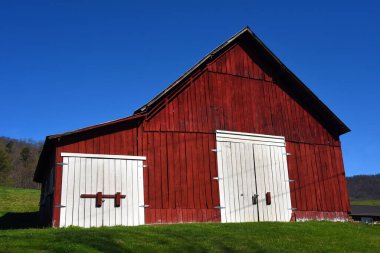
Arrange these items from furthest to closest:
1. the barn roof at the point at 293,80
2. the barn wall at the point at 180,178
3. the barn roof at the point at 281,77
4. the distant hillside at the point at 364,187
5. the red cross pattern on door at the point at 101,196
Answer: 1. the distant hillside at the point at 364,187
2. the barn roof at the point at 293,80
3. the barn roof at the point at 281,77
4. the barn wall at the point at 180,178
5. the red cross pattern on door at the point at 101,196

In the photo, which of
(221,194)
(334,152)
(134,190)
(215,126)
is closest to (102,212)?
(134,190)

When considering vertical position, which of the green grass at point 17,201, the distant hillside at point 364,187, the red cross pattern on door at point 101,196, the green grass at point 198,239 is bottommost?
the green grass at point 198,239

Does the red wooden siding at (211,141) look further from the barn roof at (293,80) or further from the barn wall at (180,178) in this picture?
the barn roof at (293,80)

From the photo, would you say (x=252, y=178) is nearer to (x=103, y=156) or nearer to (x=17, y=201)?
(x=103, y=156)

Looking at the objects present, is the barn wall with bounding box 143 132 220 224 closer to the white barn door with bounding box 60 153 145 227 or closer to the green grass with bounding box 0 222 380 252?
the white barn door with bounding box 60 153 145 227

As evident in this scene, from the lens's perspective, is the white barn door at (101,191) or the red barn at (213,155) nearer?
the white barn door at (101,191)

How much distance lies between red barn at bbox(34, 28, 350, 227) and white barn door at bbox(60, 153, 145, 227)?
33 mm

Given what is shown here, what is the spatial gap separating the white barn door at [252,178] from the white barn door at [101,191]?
137 inches

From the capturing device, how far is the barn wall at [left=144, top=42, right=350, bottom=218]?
54.0 ft

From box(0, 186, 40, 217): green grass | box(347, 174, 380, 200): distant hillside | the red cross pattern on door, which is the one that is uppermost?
box(347, 174, 380, 200): distant hillside

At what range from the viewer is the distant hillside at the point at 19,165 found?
67.1m

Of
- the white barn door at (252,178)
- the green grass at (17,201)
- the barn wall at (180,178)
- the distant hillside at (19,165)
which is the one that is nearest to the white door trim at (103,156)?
the barn wall at (180,178)

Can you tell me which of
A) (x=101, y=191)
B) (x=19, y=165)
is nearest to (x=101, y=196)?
(x=101, y=191)

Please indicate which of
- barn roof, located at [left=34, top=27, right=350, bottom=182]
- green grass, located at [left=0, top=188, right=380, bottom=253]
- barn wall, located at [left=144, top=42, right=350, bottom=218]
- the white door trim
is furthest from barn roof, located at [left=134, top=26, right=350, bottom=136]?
green grass, located at [left=0, top=188, right=380, bottom=253]
